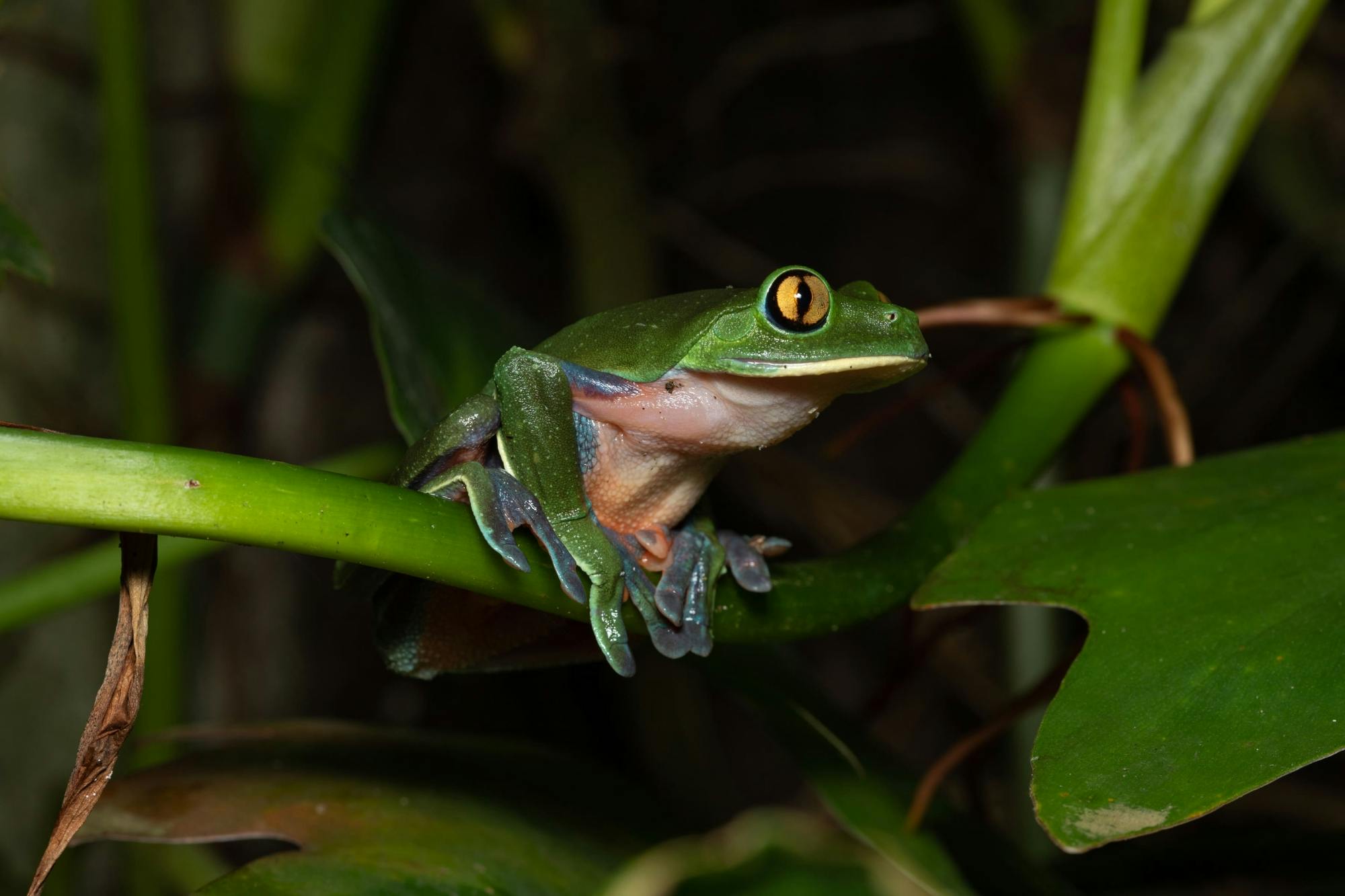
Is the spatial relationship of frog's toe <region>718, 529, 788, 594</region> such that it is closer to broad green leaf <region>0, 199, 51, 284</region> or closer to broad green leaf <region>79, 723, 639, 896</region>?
broad green leaf <region>79, 723, 639, 896</region>

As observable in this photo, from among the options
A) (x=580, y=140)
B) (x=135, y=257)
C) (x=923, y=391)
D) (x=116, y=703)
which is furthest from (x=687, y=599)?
(x=580, y=140)

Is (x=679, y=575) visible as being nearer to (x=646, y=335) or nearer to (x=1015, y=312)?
(x=646, y=335)

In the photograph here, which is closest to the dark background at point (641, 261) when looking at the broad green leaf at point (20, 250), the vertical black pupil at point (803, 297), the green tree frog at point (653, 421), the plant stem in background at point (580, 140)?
the plant stem in background at point (580, 140)

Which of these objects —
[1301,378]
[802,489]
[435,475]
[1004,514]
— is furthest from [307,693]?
[1301,378]

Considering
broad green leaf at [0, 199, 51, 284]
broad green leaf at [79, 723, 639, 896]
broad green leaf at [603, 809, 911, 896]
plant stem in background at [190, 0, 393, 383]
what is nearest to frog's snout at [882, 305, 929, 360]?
broad green leaf at [603, 809, 911, 896]

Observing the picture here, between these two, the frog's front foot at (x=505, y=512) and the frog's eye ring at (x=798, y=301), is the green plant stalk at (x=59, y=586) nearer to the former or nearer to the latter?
the frog's front foot at (x=505, y=512)

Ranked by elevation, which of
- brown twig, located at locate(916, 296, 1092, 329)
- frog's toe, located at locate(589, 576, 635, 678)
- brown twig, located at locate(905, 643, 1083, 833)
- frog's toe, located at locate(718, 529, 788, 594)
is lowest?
brown twig, located at locate(905, 643, 1083, 833)

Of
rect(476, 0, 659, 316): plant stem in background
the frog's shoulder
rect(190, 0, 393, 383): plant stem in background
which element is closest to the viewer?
the frog's shoulder
